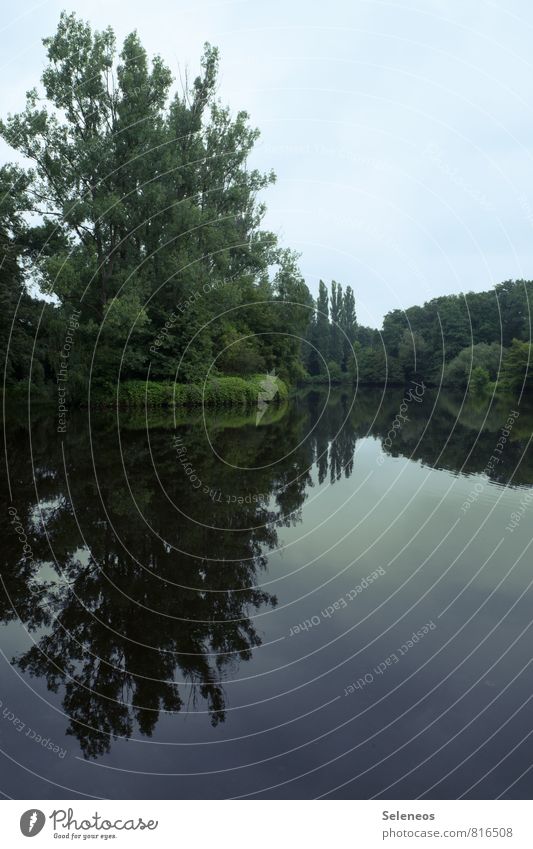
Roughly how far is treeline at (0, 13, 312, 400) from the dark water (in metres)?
20.3

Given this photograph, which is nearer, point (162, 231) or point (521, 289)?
point (162, 231)

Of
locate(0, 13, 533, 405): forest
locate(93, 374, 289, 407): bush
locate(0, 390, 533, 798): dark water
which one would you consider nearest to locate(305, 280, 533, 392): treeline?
locate(93, 374, 289, 407): bush

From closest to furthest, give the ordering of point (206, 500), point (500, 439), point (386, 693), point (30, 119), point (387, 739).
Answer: point (387, 739), point (386, 693), point (206, 500), point (500, 439), point (30, 119)

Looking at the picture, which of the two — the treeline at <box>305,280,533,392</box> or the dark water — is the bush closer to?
the dark water

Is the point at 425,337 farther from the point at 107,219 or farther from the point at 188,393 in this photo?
the point at 107,219

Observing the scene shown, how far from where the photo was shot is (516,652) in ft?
18.6

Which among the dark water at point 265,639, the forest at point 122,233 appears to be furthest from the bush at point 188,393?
the dark water at point 265,639

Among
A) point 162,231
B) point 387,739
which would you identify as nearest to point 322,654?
point 387,739

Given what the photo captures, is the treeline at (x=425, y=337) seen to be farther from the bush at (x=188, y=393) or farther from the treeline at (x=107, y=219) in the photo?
the treeline at (x=107, y=219)

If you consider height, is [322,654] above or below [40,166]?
below

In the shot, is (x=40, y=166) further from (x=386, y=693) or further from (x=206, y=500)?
(x=386, y=693)

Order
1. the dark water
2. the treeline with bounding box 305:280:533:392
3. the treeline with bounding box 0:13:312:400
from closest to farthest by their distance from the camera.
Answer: the dark water
the treeline with bounding box 0:13:312:400
the treeline with bounding box 305:280:533:392

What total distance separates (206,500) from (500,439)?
13849 millimetres

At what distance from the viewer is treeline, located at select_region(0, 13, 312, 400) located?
30906 millimetres
